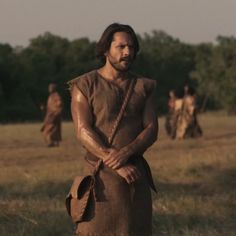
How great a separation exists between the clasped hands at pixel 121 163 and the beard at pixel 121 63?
0.51 metres

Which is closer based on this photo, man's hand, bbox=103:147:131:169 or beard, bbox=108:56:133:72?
man's hand, bbox=103:147:131:169

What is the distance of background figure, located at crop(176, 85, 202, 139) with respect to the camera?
26078mm

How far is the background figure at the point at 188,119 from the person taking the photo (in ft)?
85.6

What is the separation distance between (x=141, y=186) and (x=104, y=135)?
0.38 metres

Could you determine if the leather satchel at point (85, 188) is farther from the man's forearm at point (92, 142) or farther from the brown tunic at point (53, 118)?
the brown tunic at point (53, 118)

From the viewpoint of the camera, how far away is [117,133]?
4.96m

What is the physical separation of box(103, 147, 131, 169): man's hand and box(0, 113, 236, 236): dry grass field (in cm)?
284

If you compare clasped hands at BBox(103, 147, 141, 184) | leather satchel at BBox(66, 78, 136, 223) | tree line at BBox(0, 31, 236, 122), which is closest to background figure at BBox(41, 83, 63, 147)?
leather satchel at BBox(66, 78, 136, 223)

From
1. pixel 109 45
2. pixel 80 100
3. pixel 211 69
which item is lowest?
pixel 211 69

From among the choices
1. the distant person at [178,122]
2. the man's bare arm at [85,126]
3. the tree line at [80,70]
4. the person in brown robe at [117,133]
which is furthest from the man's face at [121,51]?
the tree line at [80,70]

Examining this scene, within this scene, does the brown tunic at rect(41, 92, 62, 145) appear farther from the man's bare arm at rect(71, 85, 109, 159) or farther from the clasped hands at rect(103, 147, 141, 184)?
the clasped hands at rect(103, 147, 141, 184)

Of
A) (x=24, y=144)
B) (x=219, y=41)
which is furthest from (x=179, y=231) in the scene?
(x=219, y=41)

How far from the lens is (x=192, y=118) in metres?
26.2

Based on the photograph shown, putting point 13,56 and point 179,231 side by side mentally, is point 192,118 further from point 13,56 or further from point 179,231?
point 13,56
